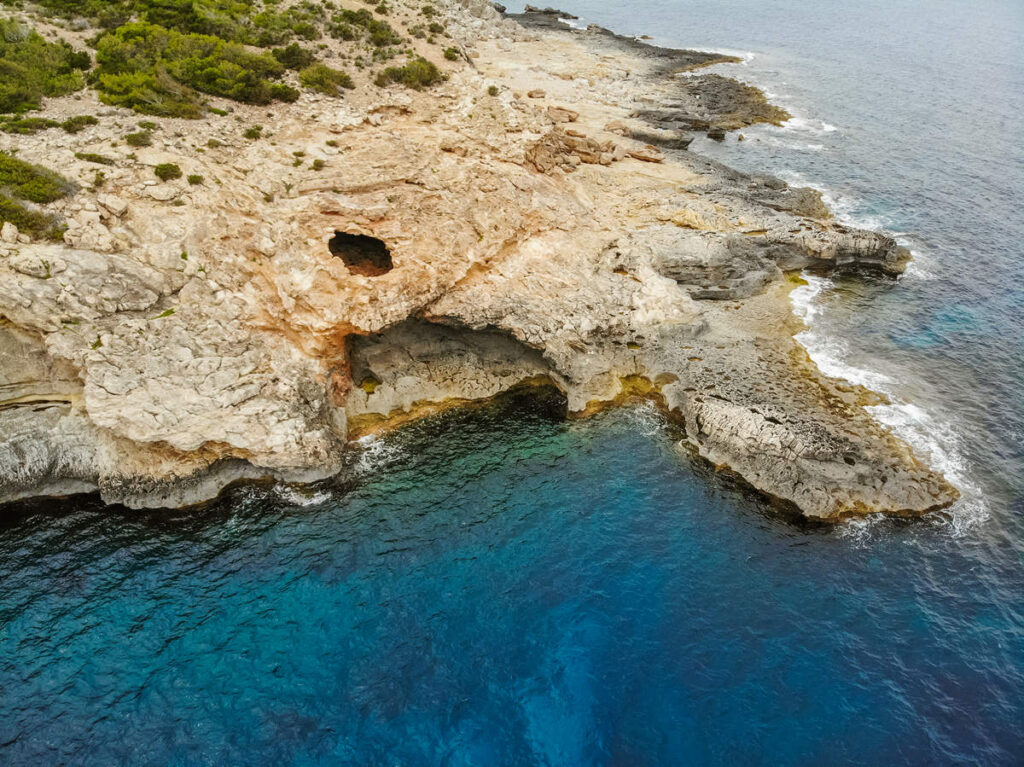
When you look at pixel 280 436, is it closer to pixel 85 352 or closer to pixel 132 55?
pixel 85 352

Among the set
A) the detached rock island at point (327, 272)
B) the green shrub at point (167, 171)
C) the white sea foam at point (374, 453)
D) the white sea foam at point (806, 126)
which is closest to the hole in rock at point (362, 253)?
the detached rock island at point (327, 272)

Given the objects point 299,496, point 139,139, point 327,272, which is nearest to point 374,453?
point 299,496

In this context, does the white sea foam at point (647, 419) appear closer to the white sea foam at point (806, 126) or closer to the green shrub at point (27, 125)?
the green shrub at point (27, 125)

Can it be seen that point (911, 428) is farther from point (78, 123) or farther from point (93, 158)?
point (78, 123)

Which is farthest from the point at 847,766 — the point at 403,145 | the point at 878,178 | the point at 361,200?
the point at 878,178

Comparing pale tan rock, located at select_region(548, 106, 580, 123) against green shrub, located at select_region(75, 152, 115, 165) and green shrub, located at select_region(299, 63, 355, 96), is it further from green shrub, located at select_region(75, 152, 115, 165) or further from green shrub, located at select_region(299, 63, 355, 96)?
green shrub, located at select_region(75, 152, 115, 165)

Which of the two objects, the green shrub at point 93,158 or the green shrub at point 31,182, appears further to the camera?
the green shrub at point 93,158
